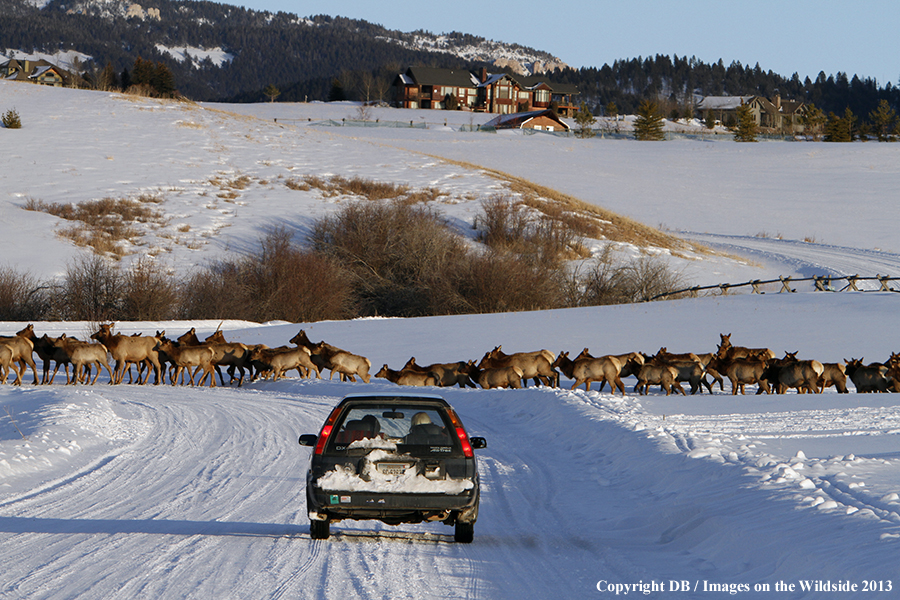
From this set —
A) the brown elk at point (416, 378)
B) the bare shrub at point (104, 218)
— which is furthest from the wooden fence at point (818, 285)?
the bare shrub at point (104, 218)

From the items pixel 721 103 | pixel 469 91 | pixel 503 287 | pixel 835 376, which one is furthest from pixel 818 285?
pixel 721 103

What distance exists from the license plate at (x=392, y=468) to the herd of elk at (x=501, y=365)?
1283 cm

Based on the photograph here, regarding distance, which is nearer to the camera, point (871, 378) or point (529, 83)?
point (871, 378)

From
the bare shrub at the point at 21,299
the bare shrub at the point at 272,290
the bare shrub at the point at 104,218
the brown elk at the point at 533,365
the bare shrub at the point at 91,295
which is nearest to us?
the brown elk at the point at 533,365

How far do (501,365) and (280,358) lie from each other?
5.89 meters

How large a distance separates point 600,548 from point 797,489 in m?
1.98

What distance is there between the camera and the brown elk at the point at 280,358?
72.5ft

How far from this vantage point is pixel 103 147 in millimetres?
63562

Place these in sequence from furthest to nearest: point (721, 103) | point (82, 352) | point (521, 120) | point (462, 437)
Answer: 1. point (721, 103)
2. point (521, 120)
3. point (82, 352)
4. point (462, 437)

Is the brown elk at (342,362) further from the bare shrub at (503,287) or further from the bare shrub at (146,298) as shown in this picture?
the bare shrub at (503,287)

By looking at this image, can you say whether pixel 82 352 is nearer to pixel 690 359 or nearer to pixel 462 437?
pixel 690 359

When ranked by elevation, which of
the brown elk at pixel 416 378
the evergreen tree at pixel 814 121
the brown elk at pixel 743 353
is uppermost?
the evergreen tree at pixel 814 121

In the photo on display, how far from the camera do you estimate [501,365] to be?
20438 mm

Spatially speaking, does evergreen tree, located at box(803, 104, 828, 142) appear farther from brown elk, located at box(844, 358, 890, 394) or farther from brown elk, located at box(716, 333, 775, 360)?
brown elk, located at box(844, 358, 890, 394)
